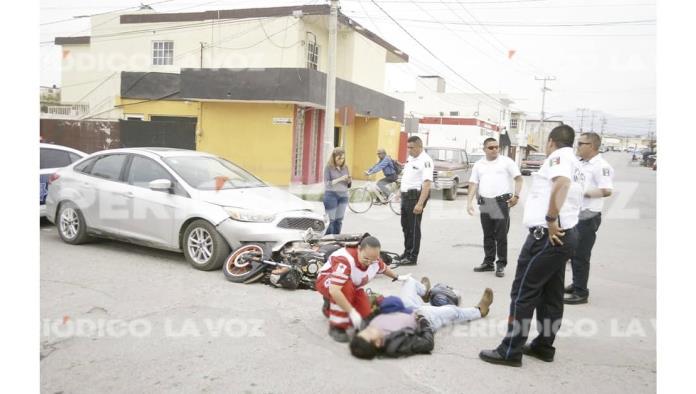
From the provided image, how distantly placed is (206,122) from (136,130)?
2710 millimetres

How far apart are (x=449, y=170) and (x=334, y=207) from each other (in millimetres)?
9840

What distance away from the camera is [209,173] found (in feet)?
25.6

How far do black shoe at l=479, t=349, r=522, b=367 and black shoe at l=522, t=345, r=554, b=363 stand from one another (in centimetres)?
24

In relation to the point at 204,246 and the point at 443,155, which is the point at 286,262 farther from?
the point at 443,155

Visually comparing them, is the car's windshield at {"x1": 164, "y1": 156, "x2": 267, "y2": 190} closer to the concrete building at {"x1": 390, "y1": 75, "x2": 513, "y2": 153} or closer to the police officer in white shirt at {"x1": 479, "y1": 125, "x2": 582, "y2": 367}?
the police officer in white shirt at {"x1": 479, "y1": 125, "x2": 582, "y2": 367}

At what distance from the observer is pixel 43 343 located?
448cm

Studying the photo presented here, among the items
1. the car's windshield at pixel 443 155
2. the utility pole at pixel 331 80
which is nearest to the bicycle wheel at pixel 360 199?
the utility pole at pixel 331 80

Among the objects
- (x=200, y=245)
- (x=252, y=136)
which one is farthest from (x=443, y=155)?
(x=200, y=245)

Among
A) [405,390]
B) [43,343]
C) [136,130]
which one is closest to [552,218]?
[405,390]

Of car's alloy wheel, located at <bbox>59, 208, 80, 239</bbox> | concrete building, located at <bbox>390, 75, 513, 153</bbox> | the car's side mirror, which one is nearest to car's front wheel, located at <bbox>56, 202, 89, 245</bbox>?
car's alloy wheel, located at <bbox>59, 208, 80, 239</bbox>

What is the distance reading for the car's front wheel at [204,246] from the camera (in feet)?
22.3

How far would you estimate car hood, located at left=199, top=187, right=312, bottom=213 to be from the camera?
7.06m

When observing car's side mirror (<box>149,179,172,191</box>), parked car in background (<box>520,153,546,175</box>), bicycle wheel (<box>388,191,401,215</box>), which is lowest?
bicycle wheel (<box>388,191,401,215</box>)
